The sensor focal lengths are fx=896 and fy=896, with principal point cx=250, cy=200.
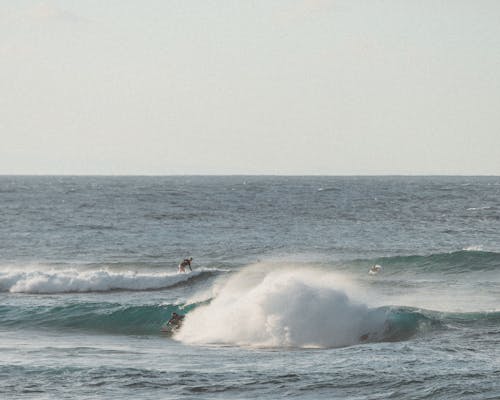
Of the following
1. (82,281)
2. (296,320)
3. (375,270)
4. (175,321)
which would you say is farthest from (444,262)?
(296,320)

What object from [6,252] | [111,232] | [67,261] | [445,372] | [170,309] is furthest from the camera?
[111,232]

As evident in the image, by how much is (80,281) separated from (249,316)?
14.5 meters

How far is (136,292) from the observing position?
1468 inches

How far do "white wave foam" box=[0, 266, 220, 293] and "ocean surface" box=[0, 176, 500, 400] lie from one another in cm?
10

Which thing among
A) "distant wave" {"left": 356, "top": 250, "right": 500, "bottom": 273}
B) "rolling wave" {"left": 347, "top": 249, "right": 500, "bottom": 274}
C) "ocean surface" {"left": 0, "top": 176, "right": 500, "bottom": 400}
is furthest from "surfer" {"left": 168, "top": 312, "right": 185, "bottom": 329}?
"rolling wave" {"left": 347, "top": 249, "right": 500, "bottom": 274}

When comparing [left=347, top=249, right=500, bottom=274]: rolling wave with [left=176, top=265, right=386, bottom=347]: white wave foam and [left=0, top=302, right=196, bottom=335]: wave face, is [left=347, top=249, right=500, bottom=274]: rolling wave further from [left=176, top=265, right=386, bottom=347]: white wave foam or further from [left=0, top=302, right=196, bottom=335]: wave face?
[left=0, top=302, right=196, bottom=335]: wave face

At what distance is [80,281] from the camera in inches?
1518

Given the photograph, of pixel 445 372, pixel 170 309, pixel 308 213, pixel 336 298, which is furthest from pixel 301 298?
pixel 308 213

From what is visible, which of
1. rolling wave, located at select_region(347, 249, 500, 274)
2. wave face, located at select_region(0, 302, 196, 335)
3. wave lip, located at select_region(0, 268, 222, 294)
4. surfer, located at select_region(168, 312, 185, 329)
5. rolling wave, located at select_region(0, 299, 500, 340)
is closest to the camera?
rolling wave, located at select_region(0, 299, 500, 340)

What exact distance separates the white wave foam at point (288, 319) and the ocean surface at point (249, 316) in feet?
0.17

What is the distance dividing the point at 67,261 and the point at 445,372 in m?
30.6

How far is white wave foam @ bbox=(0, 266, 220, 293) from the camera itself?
124 feet

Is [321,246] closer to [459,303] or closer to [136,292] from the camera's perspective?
[136,292]

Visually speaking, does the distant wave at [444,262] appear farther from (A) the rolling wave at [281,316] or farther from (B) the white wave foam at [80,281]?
(A) the rolling wave at [281,316]
